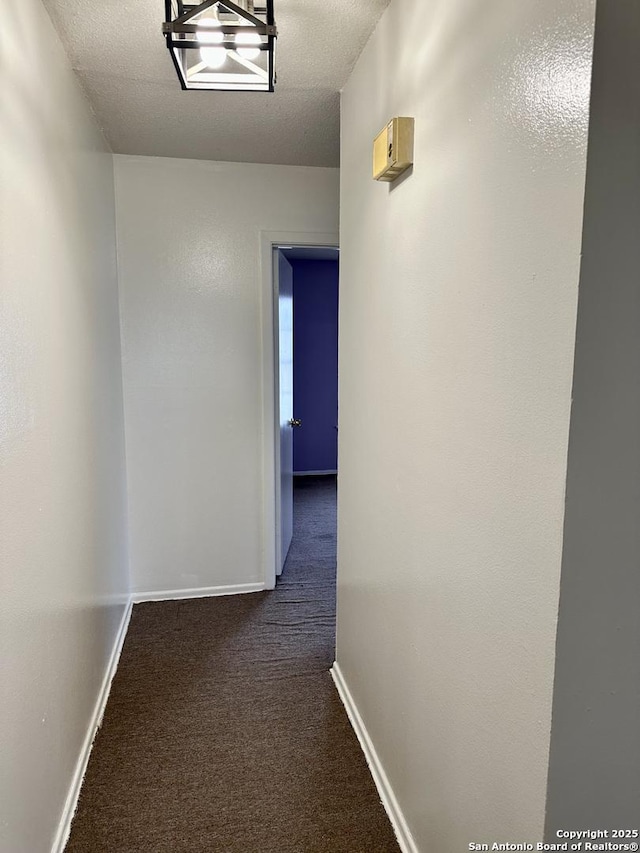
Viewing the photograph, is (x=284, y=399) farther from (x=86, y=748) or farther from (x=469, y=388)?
(x=469, y=388)

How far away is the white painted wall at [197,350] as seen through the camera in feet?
10.1

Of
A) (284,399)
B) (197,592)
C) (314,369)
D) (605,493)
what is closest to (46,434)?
(605,493)

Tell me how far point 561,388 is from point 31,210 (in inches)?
55.9

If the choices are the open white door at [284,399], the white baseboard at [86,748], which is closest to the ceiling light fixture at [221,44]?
the open white door at [284,399]

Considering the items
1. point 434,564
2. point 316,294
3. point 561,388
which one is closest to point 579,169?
point 561,388

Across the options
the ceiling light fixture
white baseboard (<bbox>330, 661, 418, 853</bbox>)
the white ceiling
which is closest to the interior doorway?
the white ceiling

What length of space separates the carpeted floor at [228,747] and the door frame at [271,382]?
1.37 feet

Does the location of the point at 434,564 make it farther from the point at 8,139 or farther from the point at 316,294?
the point at 316,294

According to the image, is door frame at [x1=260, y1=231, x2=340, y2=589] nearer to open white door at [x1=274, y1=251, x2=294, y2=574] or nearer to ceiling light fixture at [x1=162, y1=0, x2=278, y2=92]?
open white door at [x1=274, y1=251, x2=294, y2=574]

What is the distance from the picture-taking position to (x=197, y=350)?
3.23 metres

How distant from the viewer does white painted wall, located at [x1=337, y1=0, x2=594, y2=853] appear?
0.96 meters

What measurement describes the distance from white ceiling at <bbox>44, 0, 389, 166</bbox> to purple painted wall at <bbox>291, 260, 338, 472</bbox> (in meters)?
3.01

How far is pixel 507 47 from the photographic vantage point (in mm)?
1066

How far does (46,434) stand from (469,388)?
46.0 inches
